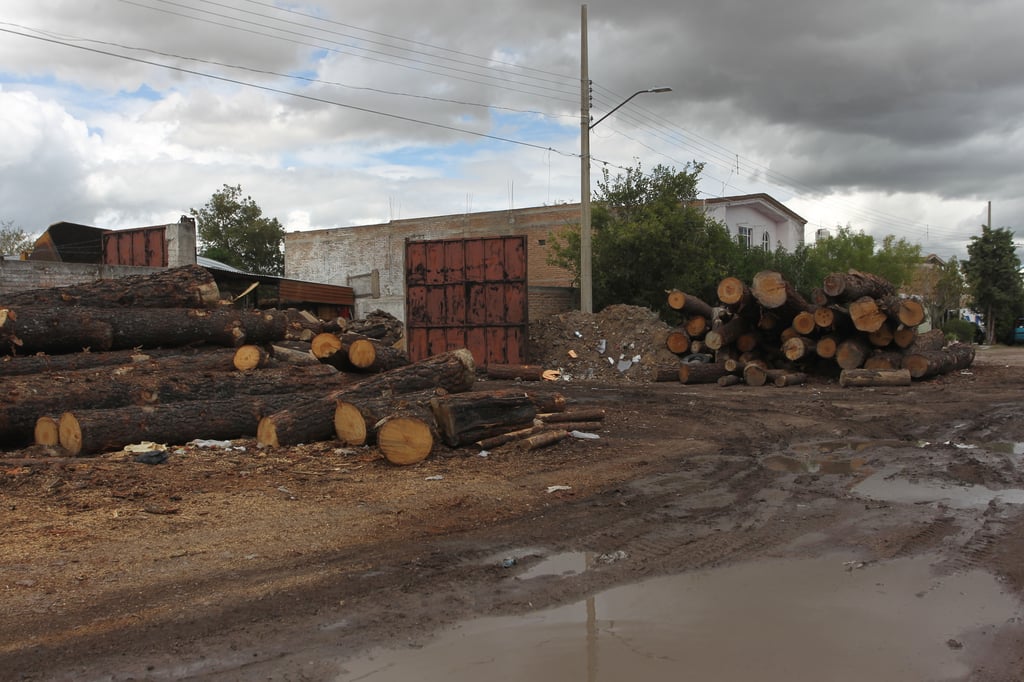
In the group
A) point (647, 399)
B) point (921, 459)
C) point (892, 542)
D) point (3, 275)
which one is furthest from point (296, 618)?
point (3, 275)

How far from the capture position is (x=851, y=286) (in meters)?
15.1

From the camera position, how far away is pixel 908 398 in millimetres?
12797

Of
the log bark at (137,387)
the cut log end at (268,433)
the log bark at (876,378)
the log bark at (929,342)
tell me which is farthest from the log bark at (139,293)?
the log bark at (929,342)

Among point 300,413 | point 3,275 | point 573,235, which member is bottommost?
point 300,413

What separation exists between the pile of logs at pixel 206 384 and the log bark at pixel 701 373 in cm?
666

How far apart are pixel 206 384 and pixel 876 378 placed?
11.8 meters

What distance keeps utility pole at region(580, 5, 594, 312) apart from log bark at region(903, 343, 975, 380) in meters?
7.73

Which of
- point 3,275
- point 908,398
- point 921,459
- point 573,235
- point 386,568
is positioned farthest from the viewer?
point 573,235

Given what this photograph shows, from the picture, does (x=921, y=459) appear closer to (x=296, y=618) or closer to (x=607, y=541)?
(x=607, y=541)

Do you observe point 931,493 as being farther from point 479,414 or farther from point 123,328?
point 123,328

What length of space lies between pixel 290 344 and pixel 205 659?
10.1m

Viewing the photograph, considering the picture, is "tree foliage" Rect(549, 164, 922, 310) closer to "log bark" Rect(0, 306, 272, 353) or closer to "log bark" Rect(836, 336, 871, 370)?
"log bark" Rect(836, 336, 871, 370)

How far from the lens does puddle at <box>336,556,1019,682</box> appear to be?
339cm

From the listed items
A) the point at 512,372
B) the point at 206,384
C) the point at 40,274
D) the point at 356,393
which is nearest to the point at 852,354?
the point at 512,372
